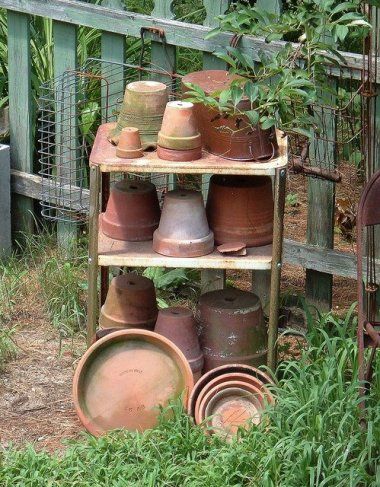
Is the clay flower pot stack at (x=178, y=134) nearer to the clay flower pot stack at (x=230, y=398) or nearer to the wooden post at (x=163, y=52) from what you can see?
the clay flower pot stack at (x=230, y=398)

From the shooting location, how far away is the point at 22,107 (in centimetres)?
614

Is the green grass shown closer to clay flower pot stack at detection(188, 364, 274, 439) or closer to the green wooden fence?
clay flower pot stack at detection(188, 364, 274, 439)

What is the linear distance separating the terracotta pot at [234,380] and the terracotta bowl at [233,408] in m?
0.04

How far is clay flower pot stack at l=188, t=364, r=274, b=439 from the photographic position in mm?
4590

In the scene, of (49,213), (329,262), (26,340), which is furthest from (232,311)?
(49,213)

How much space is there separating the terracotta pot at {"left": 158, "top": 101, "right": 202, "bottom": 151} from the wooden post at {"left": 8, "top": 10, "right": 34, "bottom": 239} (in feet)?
5.91

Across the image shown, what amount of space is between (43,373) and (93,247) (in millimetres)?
935

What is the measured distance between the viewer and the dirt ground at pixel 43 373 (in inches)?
188

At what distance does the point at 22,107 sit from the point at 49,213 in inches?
23.3

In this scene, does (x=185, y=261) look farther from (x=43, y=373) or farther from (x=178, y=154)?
(x=43, y=373)

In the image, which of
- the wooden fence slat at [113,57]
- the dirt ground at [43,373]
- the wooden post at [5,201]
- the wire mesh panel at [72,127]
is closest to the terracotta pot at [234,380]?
the dirt ground at [43,373]

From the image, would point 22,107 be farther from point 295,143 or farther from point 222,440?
point 222,440

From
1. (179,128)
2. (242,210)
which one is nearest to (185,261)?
(242,210)

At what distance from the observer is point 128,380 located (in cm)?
471
